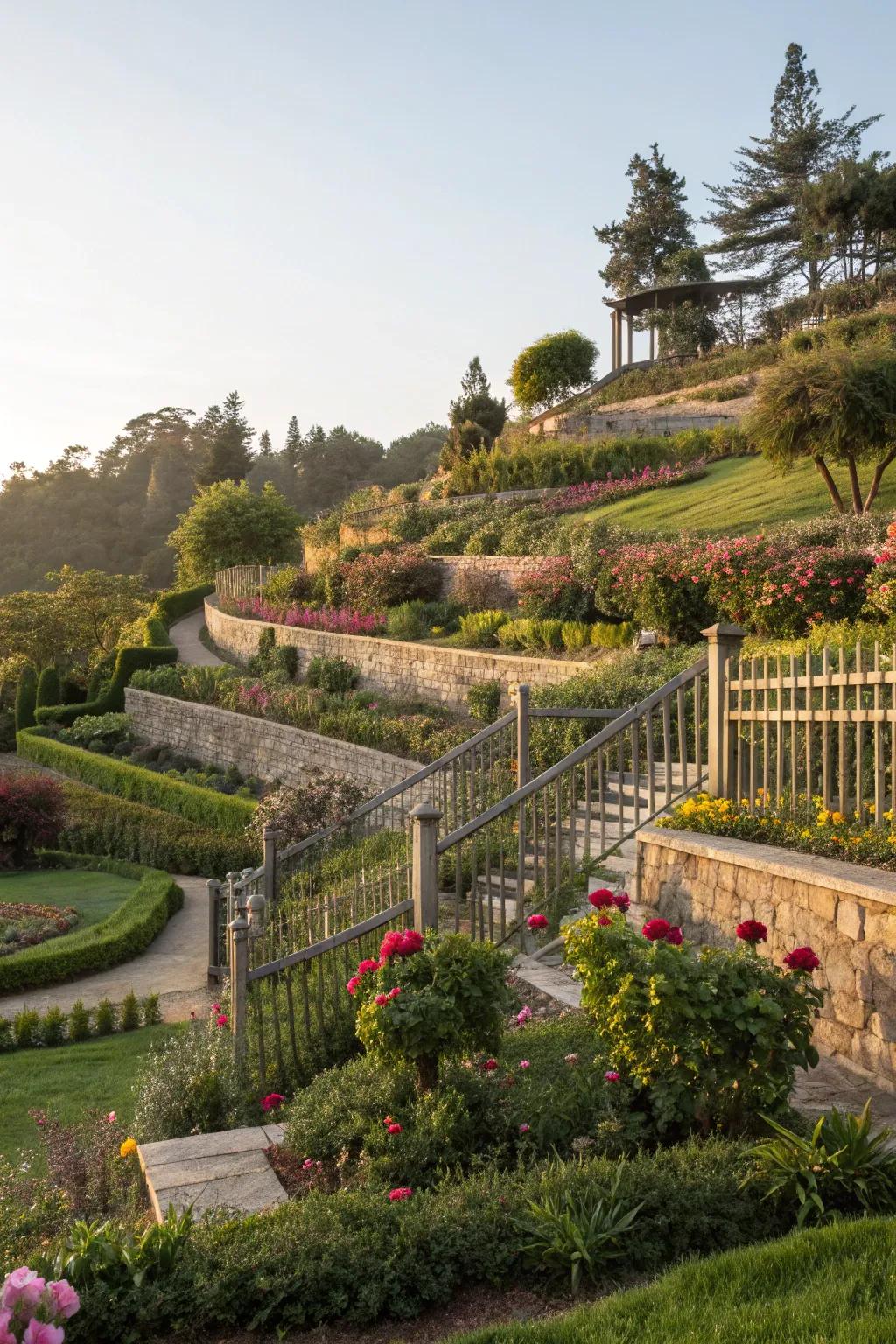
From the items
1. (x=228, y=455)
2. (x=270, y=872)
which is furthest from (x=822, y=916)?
(x=228, y=455)

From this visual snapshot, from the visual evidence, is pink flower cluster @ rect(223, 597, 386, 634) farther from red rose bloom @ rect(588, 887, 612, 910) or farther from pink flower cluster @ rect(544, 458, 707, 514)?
red rose bloom @ rect(588, 887, 612, 910)

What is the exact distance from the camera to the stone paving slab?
154 inches

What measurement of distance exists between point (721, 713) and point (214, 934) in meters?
5.87

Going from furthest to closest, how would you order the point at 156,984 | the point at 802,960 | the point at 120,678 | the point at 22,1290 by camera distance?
the point at 120,678, the point at 156,984, the point at 802,960, the point at 22,1290

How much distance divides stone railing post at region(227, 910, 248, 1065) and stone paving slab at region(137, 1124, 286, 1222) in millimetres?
866

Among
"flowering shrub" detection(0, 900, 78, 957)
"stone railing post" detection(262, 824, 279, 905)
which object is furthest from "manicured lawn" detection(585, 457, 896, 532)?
"flowering shrub" detection(0, 900, 78, 957)

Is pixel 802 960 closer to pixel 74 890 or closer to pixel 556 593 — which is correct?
pixel 556 593

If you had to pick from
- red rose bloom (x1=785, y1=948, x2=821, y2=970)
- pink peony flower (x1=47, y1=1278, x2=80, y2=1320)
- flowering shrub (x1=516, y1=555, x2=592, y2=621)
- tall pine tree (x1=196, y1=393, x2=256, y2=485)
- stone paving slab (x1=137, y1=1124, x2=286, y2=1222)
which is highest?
tall pine tree (x1=196, y1=393, x2=256, y2=485)

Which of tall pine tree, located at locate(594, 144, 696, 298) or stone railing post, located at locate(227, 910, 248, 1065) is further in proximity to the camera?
tall pine tree, located at locate(594, 144, 696, 298)

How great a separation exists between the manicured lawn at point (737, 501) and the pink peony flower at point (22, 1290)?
1453cm

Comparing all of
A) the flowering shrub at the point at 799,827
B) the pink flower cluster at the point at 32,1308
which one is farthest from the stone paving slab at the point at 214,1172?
the flowering shrub at the point at 799,827

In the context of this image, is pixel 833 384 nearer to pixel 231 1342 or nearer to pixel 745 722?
pixel 745 722

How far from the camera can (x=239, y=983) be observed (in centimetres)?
569

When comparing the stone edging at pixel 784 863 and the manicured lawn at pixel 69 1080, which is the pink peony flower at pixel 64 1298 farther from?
the manicured lawn at pixel 69 1080
